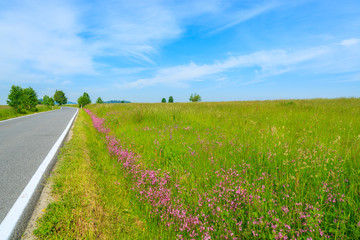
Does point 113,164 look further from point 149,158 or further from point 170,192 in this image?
point 170,192

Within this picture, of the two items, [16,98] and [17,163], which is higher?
[16,98]

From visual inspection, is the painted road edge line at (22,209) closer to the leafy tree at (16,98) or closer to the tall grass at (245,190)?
the tall grass at (245,190)

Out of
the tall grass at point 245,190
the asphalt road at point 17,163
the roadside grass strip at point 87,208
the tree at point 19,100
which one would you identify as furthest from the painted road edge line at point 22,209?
the tree at point 19,100

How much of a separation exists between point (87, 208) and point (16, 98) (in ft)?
110

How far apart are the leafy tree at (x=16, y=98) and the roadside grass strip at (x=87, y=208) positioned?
2746 cm

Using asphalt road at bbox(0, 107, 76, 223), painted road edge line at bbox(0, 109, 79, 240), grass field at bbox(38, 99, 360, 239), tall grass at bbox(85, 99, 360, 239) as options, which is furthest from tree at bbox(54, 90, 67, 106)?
tall grass at bbox(85, 99, 360, 239)

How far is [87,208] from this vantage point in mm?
2451

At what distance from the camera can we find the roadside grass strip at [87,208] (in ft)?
6.89

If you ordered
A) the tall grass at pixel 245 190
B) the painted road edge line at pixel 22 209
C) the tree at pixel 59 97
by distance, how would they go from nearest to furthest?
the tall grass at pixel 245 190
the painted road edge line at pixel 22 209
the tree at pixel 59 97

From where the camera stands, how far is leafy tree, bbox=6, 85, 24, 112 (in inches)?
945

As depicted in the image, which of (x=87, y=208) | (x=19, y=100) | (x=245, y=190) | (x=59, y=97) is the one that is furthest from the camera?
(x=59, y=97)

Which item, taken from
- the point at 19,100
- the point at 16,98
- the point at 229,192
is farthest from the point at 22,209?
the point at 16,98

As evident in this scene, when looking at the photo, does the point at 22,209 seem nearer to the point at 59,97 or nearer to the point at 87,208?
the point at 87,208

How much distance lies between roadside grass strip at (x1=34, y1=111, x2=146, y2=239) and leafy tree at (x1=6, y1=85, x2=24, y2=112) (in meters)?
27.5
